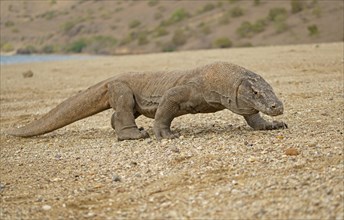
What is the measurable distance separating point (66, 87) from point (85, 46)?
3915cm

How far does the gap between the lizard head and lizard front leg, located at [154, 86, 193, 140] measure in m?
0.74

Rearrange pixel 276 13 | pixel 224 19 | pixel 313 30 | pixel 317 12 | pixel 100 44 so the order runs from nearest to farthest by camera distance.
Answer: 1. pixel 313 30
2. pixel 317 12
3. pixel 276 13
4. pixel 224 19
5. pixel 100 44

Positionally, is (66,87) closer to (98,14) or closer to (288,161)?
(288,161)

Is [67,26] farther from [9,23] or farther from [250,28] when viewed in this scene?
[250,28]

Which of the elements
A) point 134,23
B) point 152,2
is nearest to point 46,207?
point 134,23

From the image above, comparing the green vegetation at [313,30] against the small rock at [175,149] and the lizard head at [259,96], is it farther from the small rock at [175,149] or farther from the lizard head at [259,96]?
the small rock at [175,149]

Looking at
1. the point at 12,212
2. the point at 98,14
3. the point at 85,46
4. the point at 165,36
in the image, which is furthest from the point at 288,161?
the point at 98,14

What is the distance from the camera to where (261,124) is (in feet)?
23.2

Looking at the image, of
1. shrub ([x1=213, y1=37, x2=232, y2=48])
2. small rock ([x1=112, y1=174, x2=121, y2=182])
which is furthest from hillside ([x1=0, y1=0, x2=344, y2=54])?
small rock ([x1=112, y1=174, x2=121, y2=182])

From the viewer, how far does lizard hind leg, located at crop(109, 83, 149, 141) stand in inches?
294

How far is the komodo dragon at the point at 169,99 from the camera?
6.45m

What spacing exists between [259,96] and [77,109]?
→ 107 inches

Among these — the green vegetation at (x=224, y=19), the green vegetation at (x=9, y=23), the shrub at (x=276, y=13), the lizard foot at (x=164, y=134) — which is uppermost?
the lizard foot at (x=164, y=134)

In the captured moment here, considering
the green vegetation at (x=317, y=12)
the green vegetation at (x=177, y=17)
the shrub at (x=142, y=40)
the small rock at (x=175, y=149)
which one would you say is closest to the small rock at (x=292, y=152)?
the small rock at (x=175, y=149)
